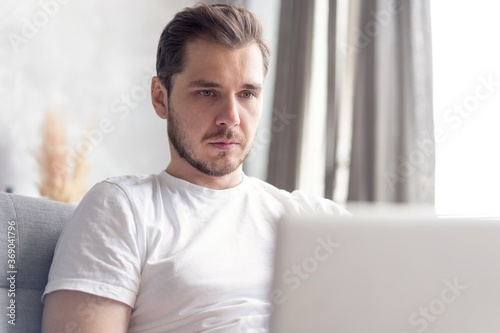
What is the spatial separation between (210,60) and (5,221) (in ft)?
1.85

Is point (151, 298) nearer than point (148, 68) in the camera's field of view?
Yes

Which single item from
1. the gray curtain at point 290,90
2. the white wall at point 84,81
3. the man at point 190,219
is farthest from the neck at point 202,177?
the gray curtain at point 290,90

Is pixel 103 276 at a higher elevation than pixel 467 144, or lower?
lower

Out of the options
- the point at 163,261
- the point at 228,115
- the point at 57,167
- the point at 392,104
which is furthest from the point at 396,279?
the point at 57,167

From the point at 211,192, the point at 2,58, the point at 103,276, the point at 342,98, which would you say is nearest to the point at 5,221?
the point at 103,276

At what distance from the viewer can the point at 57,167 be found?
127 inches

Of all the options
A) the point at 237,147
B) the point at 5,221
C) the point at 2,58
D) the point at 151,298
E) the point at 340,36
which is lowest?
the point at 151,298

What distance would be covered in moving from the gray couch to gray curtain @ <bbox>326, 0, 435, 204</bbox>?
Answer: 2078 millimetres

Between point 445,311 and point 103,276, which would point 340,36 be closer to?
point 103,276

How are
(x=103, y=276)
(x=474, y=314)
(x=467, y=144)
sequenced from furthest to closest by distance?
(x=467, y=144)
(x=103, y=276)
(x=474, y=314)

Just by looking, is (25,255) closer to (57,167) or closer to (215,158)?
(215,158)

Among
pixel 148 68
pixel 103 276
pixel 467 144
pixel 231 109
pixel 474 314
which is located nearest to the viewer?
pixel 474 314

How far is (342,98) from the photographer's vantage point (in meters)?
3.38

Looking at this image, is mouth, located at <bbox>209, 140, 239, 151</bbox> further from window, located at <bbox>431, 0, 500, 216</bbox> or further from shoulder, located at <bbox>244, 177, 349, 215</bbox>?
window, located at <bbox>431, 0, 500, 216</bbox>
